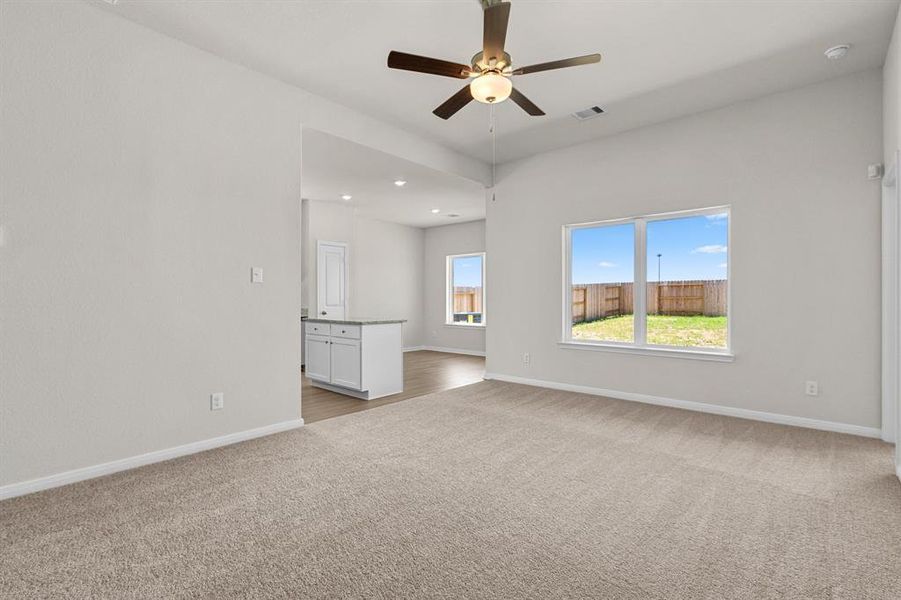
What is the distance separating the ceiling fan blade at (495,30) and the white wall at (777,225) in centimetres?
287

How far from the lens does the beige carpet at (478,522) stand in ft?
5.64

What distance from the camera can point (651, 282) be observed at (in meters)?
4.80

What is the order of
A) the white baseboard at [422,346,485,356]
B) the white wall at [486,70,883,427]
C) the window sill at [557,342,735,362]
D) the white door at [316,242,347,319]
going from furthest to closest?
the white baseboard at [422,346,485,356], the white door at [316,242,347,319], the window sill at [557,342,735,362], the white wall at [486,70,883,427]

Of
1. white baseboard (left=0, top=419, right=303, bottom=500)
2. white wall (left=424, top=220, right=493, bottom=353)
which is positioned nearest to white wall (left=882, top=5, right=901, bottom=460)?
white baseboard (left=0, top=419, right=303, bottom=500)

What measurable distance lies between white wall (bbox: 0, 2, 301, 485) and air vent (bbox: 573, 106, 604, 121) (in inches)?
106

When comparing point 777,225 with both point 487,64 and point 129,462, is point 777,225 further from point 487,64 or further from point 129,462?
point 129,462

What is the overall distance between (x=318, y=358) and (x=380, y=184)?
8.20ft

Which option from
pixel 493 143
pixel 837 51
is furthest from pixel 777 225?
pixel 493 143

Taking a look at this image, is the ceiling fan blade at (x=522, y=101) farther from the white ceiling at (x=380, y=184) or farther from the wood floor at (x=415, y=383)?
the wood floor at (x=415, y=383)

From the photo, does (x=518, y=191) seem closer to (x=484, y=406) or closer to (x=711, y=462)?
(x=484, y=406)

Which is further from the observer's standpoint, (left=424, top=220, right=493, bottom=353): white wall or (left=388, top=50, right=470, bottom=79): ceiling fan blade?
(left=424, top=220, right=493, bottom=353): white wall

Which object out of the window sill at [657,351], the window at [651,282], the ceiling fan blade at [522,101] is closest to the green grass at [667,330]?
the window at [651,282]

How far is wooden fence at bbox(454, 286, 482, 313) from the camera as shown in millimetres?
9078

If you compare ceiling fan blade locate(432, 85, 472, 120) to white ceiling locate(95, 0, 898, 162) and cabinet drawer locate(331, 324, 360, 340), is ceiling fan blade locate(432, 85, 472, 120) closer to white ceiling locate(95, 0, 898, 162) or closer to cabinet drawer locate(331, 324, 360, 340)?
white ceiling locate(95, 0, 898, 162)
